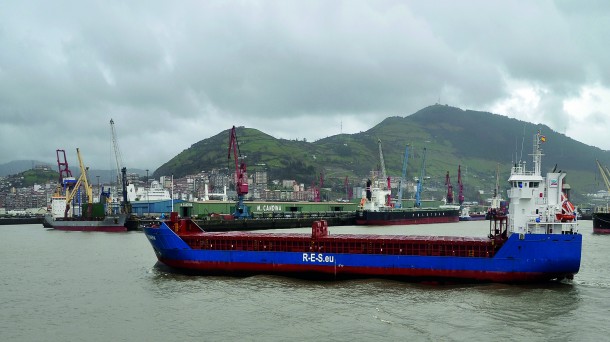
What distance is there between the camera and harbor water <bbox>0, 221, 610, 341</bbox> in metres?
24.0

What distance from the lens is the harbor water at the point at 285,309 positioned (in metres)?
24.0

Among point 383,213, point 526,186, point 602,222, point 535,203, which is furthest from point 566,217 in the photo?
point 383,213

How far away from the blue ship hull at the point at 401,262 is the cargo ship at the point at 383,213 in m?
81.8

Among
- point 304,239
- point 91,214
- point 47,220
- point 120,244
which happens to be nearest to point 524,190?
point 304,239

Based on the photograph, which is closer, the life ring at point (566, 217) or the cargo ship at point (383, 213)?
the life ring at point (566, 217)

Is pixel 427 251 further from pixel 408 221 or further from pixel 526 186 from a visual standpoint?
pixel 408 221

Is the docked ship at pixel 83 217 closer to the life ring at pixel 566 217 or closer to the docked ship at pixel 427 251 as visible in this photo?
the docked ship at pixel 427 251

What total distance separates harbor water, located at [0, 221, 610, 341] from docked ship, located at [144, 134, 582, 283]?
101cm

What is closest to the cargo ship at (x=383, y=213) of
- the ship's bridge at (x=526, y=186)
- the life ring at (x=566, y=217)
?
the ship's bridge at (x=526, y=186)

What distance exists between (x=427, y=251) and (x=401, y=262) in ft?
6.23

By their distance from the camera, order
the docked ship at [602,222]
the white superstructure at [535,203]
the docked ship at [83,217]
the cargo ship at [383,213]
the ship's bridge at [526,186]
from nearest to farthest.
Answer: the white superstructure at [535,203]
the ship's bridge at [526,186]
the docked ship at [602,222]
the docked ship at [83,217]
the cargo ship at [383,213]

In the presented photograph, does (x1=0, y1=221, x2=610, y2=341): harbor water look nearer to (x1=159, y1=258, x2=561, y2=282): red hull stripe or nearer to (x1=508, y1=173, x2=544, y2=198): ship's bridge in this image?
(x1=159, y1=258, x2=561, y2=282): red hull stripe

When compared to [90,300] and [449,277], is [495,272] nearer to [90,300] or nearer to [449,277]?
[449,277]

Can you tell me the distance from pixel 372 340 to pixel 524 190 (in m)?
17.7
